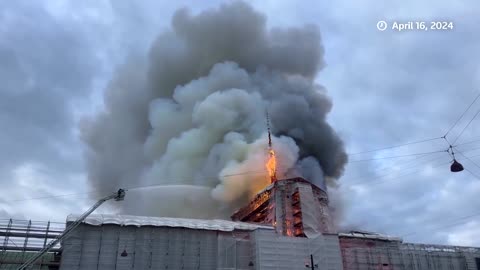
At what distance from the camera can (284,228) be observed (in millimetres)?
52531

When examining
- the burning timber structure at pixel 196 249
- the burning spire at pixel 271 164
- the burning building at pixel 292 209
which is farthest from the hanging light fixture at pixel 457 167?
the burning spire at pixel 271 164

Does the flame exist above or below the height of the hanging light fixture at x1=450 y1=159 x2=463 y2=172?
above

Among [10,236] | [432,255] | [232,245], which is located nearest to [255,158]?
[232,245]

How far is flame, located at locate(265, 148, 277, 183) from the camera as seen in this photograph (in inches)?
2416

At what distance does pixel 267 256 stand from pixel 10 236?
24.7 metres

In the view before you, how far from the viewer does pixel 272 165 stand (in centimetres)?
6191

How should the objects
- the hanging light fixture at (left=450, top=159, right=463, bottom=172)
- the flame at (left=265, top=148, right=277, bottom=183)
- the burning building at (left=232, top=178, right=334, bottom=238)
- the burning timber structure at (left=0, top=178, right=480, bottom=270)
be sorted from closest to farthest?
1. the hanging light fixture at (left=450, top=159, right=463, bottom=172)
2. the burning timber structure at (left=0, top=178, right=480, bottom=270)
3. the burning building at (left=232, top=178, right=334, bottom=238)
4. the flame at (left=265, top=148, right=277, bottom=183)

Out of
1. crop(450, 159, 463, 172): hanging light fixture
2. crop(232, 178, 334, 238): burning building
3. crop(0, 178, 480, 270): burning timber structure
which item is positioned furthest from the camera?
crop(232, 178, 334, 238): burning building

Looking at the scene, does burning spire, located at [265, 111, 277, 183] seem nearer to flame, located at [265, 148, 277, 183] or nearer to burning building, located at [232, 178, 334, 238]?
flame, located at [265, 148, 277, 183]

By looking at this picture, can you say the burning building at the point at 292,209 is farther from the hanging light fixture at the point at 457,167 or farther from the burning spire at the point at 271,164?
the hanging light fixture at the point at 457,167

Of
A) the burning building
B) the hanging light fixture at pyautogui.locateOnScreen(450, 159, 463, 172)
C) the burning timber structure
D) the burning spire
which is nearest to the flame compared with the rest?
the burning spire

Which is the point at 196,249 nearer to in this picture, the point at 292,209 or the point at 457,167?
the point at 292,209

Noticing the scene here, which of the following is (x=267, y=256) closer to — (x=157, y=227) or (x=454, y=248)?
(x=157, y=227)

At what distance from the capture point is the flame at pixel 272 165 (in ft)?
201
